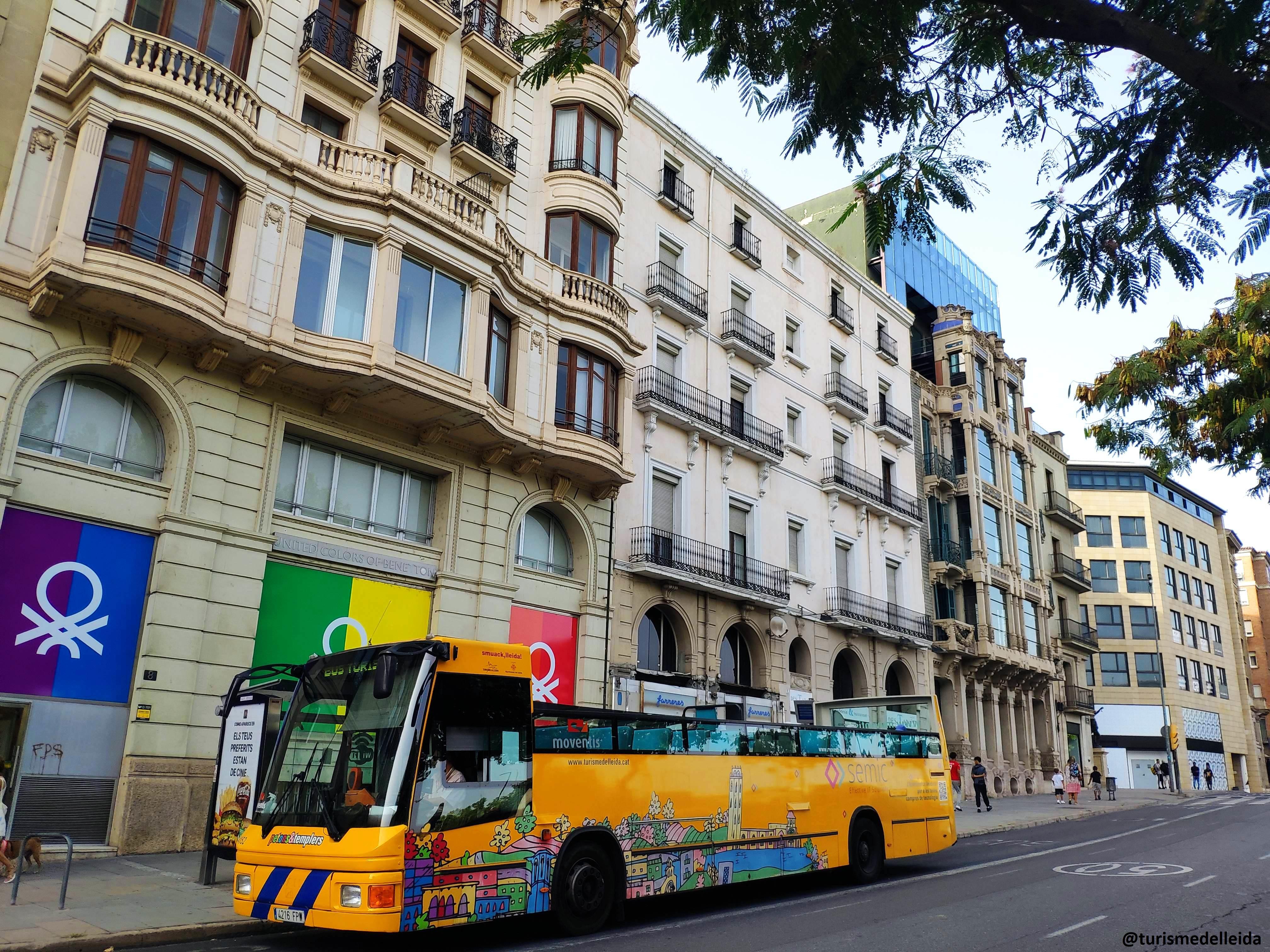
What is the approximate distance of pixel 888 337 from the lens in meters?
40.2

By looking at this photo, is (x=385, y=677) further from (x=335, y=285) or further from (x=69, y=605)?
(x=335, y=285)

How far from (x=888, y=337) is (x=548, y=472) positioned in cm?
2230

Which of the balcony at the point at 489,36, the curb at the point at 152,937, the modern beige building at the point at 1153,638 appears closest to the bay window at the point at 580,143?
the balcony at the point at 489,36

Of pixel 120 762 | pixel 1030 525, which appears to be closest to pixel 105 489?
pixel 120 762

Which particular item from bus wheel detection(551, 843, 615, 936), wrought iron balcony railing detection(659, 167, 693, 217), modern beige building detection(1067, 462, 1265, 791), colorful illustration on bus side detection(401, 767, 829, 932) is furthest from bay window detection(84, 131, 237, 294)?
modern beige building detection(1067, 462, 1265, 791)

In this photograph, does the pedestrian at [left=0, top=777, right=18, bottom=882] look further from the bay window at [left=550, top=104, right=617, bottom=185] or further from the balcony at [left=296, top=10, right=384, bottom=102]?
the bay window at [left=550, top=104, right=617, bottom=185]

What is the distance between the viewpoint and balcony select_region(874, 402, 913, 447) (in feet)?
123

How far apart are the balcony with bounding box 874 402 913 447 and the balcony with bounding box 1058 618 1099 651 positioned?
19.8 m

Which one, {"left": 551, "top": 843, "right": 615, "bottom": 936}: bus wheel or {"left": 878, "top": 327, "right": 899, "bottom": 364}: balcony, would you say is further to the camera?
{"left": 878, "top": 327, "right": 899, "bottom": 364}: balcony

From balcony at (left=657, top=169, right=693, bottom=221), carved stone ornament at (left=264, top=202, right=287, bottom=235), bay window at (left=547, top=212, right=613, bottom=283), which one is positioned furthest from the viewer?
balcony at (left=657, top=169, right=693, bottom=221)

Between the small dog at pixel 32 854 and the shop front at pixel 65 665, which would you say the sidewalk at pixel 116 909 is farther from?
the shop front at pixel 65 665

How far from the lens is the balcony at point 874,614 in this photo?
32031 mm

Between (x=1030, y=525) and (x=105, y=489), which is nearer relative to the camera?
(x=105, y=489)

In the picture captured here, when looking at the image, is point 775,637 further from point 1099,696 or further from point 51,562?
point 1099,696
